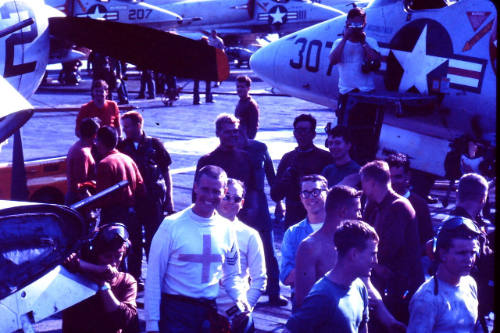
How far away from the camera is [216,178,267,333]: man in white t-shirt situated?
5.94m

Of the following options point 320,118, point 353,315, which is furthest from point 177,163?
point 353,315

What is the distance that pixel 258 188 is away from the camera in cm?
817

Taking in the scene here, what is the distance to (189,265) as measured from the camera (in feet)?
18.4

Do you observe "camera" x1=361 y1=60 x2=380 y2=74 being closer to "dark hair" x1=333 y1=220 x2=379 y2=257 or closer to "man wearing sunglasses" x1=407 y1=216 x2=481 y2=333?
"man wearing sunglasses" x1=407 y1=216 x2=481 y2=333

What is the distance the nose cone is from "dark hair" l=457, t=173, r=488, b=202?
6689 millimetres

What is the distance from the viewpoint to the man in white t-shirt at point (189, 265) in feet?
18.3

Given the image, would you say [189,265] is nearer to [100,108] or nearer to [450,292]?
[450,292]

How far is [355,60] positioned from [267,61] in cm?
277

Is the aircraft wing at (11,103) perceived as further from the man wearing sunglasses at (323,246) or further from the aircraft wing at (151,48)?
the aircraft wing at (151,48)

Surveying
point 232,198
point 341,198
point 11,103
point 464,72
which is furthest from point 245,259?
point 464,72

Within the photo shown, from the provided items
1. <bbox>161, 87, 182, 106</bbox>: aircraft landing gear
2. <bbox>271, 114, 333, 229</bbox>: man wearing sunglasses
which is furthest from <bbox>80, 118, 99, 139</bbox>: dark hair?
<bbox>161, 87, 182, 106</bbox>: aircraft landing gear

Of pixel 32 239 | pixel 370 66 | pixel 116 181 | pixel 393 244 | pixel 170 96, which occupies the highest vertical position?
pixel 370 66

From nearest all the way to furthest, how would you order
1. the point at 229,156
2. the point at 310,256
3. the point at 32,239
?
1. the point at 32,239
2. the point at 310,256
3. the point at 229,156

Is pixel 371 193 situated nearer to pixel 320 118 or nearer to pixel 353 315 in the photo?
pixel 353 315
